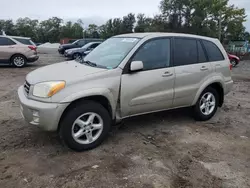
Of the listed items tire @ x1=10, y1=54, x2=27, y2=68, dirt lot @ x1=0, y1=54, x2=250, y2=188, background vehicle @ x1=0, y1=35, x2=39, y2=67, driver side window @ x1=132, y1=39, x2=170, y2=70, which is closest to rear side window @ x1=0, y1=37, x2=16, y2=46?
background vehicle @ x1=0, y1=35, x2=39, y2=67

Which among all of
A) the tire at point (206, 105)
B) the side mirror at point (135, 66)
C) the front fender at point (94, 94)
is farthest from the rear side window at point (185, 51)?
the front fender at point (94, 94)

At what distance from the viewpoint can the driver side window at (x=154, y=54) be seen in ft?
13.7

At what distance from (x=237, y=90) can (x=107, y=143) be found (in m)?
6.04

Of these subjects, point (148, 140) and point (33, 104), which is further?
point (148, 140)

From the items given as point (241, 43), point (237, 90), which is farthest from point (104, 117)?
point (241, 43)

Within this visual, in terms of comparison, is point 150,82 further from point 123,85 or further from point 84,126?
point 84,126

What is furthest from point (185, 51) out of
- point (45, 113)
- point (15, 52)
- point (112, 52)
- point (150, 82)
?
point (15, 52)

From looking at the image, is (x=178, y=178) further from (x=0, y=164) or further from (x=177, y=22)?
(x=177, y=22)

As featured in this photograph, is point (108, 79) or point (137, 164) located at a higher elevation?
point (108, 79)

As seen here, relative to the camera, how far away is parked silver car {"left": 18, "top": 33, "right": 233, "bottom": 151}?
3486mm

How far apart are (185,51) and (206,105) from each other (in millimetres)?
1224

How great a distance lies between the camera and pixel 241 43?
2612 centimetres

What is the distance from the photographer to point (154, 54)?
14.2ft

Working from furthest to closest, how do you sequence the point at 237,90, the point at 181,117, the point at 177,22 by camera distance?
the point at 177,22 → the point at 237,90 → the point at 181,117
